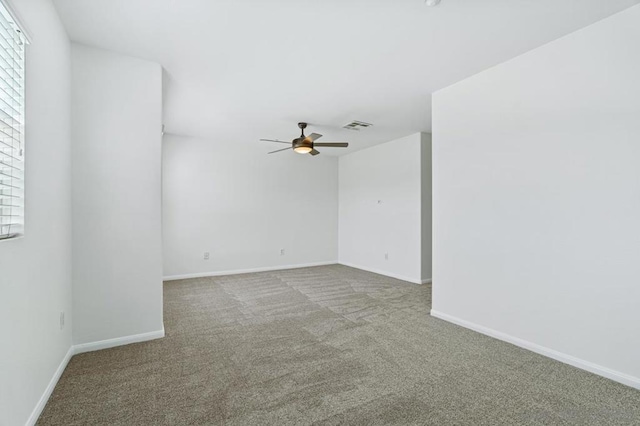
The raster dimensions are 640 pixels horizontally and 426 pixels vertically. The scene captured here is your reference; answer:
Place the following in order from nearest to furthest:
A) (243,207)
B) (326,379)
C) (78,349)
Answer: (326,379) → (78,349) → (243,207)

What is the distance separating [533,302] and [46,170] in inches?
158

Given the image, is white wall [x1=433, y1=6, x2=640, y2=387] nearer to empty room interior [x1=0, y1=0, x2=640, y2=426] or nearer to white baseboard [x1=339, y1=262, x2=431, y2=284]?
empty room interior [x1=0, y1=0, x2=640, y2=426]

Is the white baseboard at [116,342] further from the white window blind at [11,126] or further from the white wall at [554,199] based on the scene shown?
the white wall at [554,199]

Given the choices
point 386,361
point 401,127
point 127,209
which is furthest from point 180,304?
point 401,127

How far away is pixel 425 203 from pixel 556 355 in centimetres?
328

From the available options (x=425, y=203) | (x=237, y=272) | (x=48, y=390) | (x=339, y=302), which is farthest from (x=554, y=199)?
(x=237, y=272)

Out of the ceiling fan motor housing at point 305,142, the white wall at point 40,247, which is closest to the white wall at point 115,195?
the white wall at point 40,247

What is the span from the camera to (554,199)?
8.65 ft

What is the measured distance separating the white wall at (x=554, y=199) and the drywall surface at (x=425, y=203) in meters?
1.96

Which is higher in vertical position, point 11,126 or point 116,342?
point 11,126

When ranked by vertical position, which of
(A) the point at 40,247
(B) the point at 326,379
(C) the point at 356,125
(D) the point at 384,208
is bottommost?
(B) the point at 326,379

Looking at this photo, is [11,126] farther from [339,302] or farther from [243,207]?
[243,207]

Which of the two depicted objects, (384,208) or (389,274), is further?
(384,208)

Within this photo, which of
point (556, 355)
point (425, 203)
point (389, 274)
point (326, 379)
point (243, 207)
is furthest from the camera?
point (243, 207)
